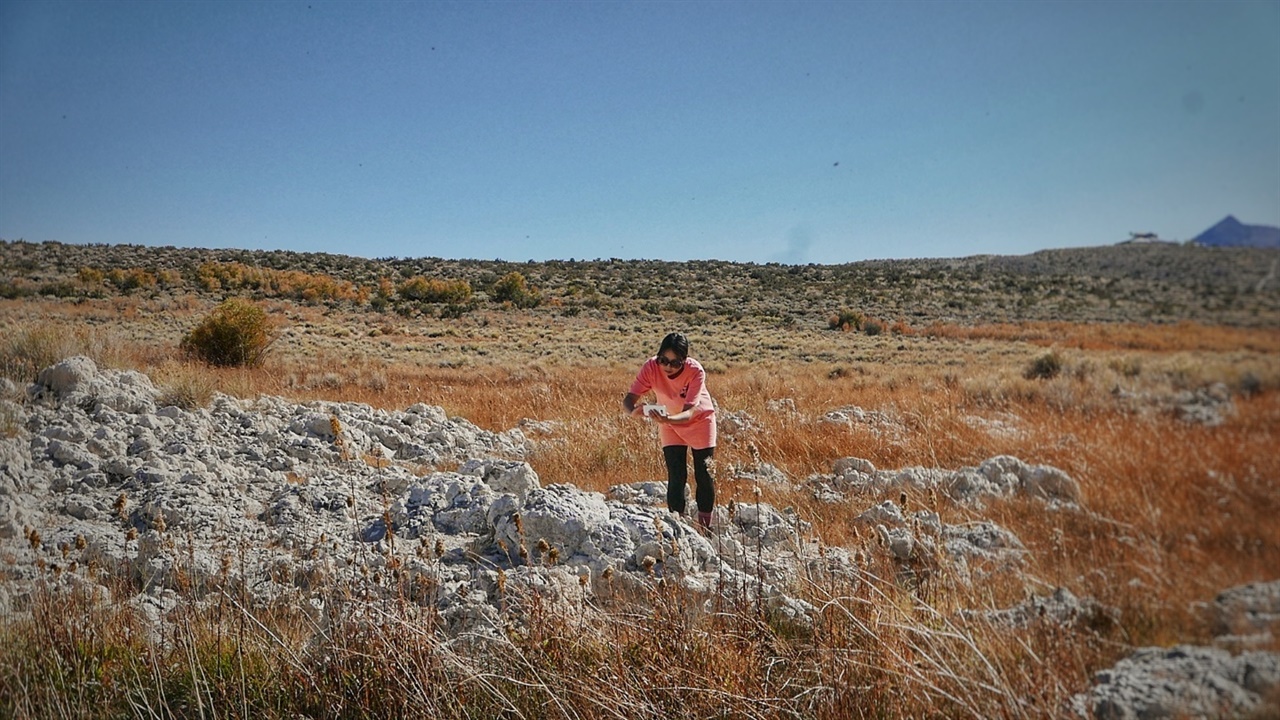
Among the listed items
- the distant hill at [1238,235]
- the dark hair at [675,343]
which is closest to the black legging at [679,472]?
the dark hair at [675,343]

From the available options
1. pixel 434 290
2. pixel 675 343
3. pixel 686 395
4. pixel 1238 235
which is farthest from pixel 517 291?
pixel 1238 235

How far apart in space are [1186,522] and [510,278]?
13655 mm

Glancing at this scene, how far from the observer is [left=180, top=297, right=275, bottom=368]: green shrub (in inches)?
396

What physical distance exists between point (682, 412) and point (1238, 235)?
3245 millimetres

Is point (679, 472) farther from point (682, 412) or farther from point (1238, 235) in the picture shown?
point (1238, 235)

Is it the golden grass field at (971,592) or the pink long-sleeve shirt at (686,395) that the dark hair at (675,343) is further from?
the golden grass field at (971,592)

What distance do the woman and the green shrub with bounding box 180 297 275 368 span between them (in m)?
8.08

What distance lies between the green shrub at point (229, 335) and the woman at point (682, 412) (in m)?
8.08

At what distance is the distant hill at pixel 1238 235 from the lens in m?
1.79

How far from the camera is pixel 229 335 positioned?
1071 cm

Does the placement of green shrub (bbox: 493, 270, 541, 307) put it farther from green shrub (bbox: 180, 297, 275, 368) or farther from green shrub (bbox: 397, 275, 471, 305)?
green shrub (bbox: 180, 297, 275, 368)

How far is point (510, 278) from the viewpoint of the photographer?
1445 centimetres

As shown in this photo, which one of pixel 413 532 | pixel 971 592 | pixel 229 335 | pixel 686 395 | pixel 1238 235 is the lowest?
pixel 413 532

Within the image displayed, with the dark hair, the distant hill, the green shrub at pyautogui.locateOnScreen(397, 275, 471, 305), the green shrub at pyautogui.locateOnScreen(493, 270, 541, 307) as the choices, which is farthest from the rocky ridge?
the green shrub at pyautogui.locateOnScreen(493, 270, 541, 307)
